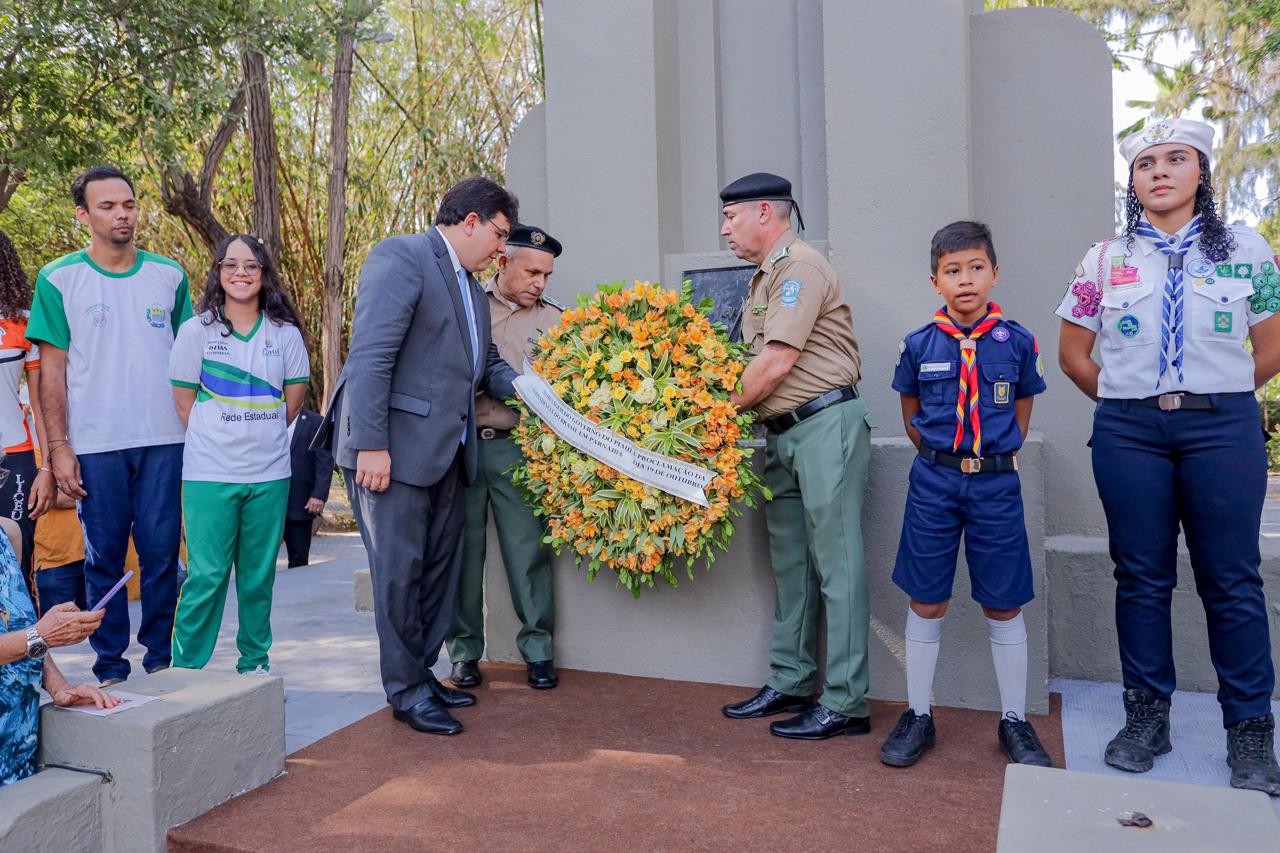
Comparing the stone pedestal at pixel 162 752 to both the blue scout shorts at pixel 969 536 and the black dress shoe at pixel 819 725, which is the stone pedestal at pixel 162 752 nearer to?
the black dress shoe at pixel 819 725

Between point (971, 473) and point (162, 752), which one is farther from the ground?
point (971, 473)

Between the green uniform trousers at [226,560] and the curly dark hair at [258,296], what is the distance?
63cm

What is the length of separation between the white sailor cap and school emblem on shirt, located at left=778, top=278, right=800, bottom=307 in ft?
3.71

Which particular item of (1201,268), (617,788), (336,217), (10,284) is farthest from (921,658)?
(336,217)

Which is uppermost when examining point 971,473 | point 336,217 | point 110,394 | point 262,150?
point 262,150

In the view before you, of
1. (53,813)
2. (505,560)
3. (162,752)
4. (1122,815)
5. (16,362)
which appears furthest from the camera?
(505,560)

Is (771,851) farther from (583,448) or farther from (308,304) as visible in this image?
(308,304)

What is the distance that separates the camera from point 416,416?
12.2 feet

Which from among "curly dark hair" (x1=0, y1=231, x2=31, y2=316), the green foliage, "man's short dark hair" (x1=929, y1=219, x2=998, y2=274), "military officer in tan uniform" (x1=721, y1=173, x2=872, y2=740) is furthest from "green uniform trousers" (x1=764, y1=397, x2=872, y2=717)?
the green foliage

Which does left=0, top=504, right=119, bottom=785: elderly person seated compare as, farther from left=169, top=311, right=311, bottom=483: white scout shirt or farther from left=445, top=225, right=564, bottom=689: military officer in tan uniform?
left=445, top=225, right=564, bottom=689: military officer in tan uniform

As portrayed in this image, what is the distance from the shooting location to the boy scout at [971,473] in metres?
3.28

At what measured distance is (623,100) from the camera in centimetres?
478

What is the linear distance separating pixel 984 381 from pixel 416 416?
1.98 m

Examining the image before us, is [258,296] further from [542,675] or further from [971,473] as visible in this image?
[971,473]
